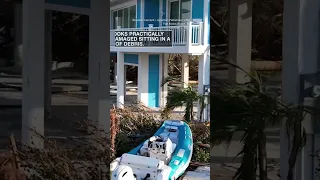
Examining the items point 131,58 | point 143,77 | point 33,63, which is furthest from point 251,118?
point 131,58

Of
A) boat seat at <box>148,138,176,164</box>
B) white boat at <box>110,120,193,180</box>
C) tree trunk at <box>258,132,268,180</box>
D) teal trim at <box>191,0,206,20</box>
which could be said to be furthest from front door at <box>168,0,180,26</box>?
tree trunk at <box>258,132,268,180</box>

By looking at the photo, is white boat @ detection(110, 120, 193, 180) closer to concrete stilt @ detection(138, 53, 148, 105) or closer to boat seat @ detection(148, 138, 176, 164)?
boat seat @ detection(148, 138, 176, 164)

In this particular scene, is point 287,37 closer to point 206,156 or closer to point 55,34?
point 55,34

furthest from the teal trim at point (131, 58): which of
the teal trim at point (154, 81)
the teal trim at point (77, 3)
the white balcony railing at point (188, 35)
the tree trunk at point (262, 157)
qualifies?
the tree trunk at point (262, 157)

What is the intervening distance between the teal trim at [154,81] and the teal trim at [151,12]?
1230 millimetres

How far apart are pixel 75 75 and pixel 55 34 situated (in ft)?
0.95

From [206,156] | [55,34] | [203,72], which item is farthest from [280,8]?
[203,72]

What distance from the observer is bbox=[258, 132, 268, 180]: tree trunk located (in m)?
2.06

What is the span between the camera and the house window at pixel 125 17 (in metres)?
18.3

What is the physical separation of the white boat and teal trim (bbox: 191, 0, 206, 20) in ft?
18.5

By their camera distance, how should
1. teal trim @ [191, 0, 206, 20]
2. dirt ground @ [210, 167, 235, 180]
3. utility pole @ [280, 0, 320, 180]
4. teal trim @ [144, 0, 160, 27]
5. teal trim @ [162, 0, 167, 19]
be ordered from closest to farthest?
utility pole @ [280, 0, 320, 180], dirt ground @ [210, 167, 235, 180], teal trim @ [191, 0, 206, 20], teal trim @ [162, 0, 167, 19], teal trim @ [144, 0, 160, 27]

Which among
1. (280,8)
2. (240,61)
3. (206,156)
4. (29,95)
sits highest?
(280,8)

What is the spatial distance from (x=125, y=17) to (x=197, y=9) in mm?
5252

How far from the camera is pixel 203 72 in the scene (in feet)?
48.8
